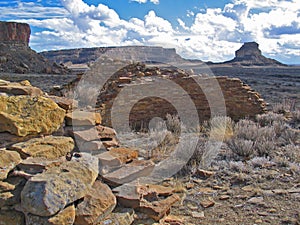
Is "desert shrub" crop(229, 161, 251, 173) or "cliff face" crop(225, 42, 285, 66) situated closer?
"desert shrub" crop(229, 161, 251, 173)

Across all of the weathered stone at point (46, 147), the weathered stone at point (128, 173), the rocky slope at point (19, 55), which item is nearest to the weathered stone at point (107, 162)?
the weathered stone at point (128, 173)

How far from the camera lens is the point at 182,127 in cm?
771

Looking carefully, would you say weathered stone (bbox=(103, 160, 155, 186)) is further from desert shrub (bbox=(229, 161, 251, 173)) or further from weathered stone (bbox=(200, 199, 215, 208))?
desert shrub (bbox=(229, 161, 251, 173))

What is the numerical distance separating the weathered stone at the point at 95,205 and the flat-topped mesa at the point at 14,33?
1876 inches

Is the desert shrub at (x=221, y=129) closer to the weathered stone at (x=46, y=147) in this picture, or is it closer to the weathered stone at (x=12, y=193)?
the weathered stone at (x=46, y=147)

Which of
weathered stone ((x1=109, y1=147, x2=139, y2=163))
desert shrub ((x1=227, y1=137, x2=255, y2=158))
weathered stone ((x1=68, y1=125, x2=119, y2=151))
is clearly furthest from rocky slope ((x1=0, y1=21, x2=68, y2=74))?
weathered stone ((x1=109, y1=147, x2=139, y2=163))

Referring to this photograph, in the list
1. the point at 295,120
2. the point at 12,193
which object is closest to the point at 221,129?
the point at 295,120

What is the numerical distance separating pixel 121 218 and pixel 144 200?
51cm

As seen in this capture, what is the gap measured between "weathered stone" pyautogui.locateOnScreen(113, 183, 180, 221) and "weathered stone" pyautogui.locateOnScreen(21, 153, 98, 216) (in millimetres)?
437

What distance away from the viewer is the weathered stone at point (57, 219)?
8.54 feet

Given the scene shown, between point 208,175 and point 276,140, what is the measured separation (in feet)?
8.31

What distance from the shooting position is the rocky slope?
36.7 m

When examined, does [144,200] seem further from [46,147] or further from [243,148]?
[243,148]

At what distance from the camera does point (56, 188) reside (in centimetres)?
268
